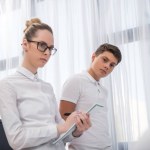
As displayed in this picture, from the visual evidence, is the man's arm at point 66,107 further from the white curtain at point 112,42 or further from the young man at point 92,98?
the white curtain at point 112,42

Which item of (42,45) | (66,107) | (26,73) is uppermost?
(42,45)

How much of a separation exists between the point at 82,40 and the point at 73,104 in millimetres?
797

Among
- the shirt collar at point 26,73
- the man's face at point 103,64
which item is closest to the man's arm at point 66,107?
the man's face at point 103,64

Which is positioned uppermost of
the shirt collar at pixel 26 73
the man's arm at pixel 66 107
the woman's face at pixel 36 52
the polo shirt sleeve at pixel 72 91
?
the woman's face at pixel 36 52

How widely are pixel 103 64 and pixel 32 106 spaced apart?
753mm

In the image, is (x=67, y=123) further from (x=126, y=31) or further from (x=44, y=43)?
(x=126, y=31)

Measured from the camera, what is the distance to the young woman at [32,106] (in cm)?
100

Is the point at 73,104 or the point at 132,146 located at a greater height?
the point at 73,104

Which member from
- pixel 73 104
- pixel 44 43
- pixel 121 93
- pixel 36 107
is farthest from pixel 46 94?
pixel 121 93

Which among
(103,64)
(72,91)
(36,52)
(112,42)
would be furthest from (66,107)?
(112,42)

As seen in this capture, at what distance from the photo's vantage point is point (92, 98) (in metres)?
1.59

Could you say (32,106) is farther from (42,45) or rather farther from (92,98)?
(92,98)

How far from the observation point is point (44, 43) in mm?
1177

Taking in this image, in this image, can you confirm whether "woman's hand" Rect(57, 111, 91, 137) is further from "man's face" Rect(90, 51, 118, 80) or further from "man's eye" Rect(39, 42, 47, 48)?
"man's face" Rect(90, 51, 118, 80)
